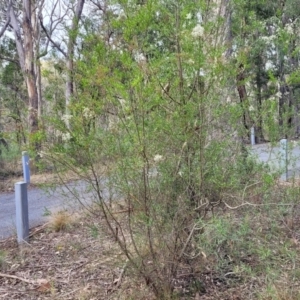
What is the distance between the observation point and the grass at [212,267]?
113 inches

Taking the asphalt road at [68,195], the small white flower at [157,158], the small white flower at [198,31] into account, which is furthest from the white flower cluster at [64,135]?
the small white flower at [198,31]

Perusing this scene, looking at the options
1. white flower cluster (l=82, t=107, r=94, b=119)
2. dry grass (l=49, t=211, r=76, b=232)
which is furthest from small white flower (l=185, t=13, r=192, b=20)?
dry grass (l=49, t=211, r=76, b=232)

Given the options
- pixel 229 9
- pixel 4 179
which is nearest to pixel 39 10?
pixel 4 179

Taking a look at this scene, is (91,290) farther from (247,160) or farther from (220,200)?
(247,160)

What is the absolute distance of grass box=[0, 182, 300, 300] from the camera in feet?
9.43

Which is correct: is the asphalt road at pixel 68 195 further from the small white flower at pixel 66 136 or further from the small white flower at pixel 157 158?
the small white flower at pixel 157 158

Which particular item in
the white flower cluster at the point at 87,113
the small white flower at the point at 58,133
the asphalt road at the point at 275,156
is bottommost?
the asphalt road at the point at 275,156

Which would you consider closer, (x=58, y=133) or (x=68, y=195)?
(x=58, y=133)

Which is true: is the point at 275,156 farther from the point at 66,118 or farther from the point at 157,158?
the point at 66,118

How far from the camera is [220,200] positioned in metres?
2.95

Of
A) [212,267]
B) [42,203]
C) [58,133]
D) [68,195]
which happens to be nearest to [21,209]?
[68,195]

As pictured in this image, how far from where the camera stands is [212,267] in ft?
10.8

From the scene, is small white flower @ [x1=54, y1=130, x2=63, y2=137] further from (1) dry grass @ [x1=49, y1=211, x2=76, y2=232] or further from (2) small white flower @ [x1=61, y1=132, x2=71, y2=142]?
(1) dry grass @ [x1=49, y1=211, x2=76, y2=232]

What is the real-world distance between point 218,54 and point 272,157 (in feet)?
4.80
